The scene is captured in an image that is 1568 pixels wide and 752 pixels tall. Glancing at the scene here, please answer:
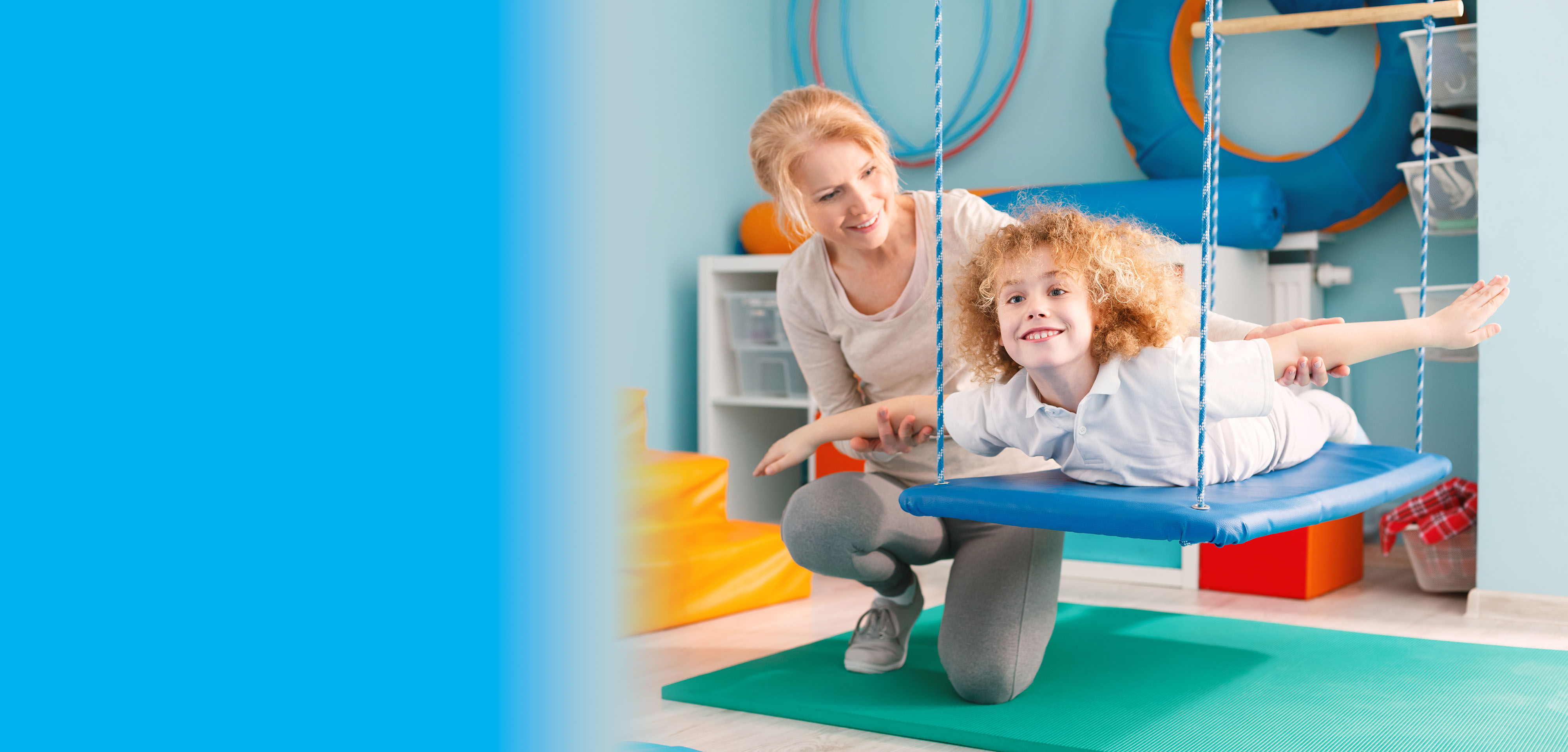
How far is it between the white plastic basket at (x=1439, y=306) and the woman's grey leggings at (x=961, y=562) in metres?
1.08

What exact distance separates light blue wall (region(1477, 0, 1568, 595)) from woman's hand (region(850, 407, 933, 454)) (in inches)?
48.4

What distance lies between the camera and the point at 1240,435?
1.54 m

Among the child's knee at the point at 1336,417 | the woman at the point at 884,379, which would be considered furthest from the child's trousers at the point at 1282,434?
the woman at the point at 884,379

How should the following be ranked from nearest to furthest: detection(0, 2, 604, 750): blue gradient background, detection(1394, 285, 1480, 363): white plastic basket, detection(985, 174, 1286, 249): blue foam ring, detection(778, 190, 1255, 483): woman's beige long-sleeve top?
detection(0, 2, 604, 750): blue gradient background
detection(778, 190, 1255, 483): woman's beige long-sleeve top
detection(1394, 285, 1480, 363): white plastic basket
detection(985, 174, 1286, 249): blue foam ring

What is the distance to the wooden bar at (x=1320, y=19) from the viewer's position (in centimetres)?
222

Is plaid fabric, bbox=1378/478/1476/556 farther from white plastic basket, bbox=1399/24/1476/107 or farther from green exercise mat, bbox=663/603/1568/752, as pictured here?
white plastic basket, bbox=1399/24/1476/107

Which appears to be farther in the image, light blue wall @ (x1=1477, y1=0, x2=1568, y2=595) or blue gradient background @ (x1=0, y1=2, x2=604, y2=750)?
light blue wall @ (x1=1477, y1=0, x2=1568, y2=595)

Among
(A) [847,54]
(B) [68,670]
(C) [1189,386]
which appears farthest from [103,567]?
(A) [847,54]

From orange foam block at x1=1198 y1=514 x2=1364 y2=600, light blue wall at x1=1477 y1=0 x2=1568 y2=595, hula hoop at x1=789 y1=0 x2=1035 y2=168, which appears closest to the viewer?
light blue wall at x1=1477 y1=0 x2=1568 y2=595

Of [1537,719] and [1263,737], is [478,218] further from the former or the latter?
[1537,719]

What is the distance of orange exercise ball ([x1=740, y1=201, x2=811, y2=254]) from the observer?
312 centimetres

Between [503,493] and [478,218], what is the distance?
0.15 feet

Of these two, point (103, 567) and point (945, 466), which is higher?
point (103, 567)

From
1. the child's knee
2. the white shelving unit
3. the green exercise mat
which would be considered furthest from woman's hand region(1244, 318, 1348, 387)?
the white shelving unit
